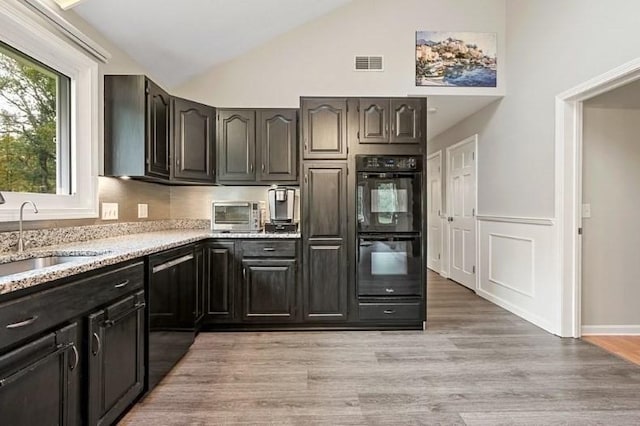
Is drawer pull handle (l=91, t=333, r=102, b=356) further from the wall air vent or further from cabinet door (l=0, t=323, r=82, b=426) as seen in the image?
the wall air vent

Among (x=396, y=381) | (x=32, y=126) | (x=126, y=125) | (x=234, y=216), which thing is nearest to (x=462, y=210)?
(x=234, y=216)

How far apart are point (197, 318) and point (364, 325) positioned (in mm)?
1476

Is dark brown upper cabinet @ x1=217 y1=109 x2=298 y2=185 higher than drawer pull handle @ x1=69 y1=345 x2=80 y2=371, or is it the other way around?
dark brown upper cabinet @ x1=217 y1=109 x2=298 y2=185

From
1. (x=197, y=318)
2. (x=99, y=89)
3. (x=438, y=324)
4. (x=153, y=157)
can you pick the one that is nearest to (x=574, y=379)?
(x=438, y=324)

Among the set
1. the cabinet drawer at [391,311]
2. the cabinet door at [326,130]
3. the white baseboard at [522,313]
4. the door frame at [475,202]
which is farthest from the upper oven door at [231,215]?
the door frame at [475,202]

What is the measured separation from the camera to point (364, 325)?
3490mm

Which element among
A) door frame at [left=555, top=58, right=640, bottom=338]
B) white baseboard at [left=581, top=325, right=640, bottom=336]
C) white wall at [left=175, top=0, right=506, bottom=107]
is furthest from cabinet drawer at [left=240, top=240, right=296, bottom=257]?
white baseboard at [left=581, top=325, right=640, bottom=336]

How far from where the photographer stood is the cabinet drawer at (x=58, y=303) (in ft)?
4.00

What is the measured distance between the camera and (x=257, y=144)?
3.71 m

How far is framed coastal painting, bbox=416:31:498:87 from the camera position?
405 centimetres

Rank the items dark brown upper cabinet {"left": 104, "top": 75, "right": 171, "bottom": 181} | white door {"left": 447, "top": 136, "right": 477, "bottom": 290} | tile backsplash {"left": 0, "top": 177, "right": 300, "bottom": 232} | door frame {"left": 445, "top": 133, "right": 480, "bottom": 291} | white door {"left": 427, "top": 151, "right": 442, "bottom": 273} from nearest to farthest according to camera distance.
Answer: dark brown upper cabinet {"left": 104, "top": 75, "right": 171, "bottom": 181}
tile backsplash {"left": 0, "top": 177, "right": 300, "bottom": 232}
door frame {"left": 445, "top": 133, "right": 480, "bottom": 291}
white door {"left": 447, "top": 136, "right": 477, "bottom": 290}
white door {"left": 427, "top": 151, "right": 442, "bottom": 273}

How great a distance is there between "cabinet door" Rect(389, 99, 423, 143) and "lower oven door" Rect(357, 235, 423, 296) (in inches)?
36.5

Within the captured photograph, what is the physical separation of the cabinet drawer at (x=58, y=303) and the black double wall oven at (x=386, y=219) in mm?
2038

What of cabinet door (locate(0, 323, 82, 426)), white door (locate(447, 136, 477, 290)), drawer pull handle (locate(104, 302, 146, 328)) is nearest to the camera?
cabinet door (locate(0, 323, 82, 426))
